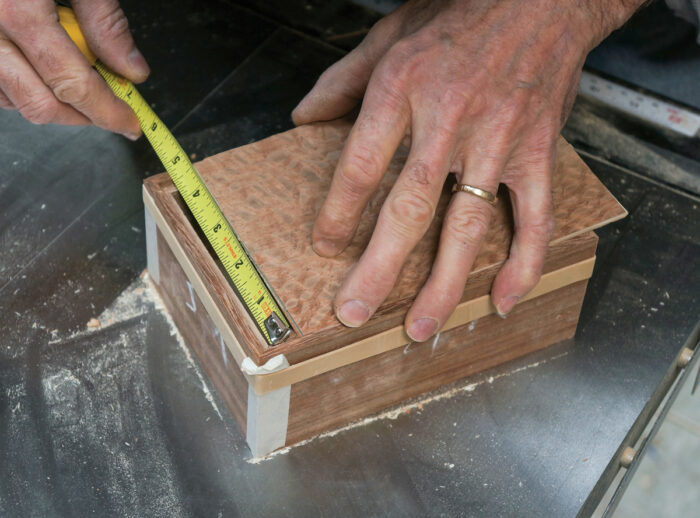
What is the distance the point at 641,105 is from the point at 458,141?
681 mm

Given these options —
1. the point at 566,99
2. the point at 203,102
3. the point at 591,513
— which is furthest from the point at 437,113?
the point at 203,102

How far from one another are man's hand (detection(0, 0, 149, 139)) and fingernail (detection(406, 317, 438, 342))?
45cm

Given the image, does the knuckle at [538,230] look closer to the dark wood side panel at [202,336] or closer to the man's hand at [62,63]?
the dark wood side panel at [202,336]

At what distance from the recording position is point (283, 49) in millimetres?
1670

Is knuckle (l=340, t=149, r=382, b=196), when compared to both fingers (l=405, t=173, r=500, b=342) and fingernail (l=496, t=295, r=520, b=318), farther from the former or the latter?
fingernail (l=496, t=295, r=520, b=318)

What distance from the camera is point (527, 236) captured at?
1045mm

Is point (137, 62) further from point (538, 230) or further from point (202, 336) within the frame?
point (538, 230)

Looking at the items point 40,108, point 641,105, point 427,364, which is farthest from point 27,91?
point 641,105

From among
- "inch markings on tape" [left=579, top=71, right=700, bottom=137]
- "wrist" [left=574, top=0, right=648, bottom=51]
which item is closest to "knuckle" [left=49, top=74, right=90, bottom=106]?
"wrist" [left=574, top=0, right=648, bottom=51]

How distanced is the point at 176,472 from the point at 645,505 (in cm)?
60

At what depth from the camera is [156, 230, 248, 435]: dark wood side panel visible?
107 centimetres

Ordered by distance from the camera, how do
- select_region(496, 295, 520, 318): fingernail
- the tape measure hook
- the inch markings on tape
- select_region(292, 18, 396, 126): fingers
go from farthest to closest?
the inch markings on tape < select_region(292, 18, 396, 126): fingers < select_region(496, 295, 520, 318): fingernail < the tape measure hook

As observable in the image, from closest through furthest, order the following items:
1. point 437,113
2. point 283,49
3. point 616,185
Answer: point 437,113, point 616,185, point 283,49

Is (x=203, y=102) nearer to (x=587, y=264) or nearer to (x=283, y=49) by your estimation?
(x=283, y=49)
